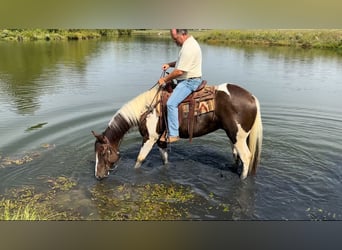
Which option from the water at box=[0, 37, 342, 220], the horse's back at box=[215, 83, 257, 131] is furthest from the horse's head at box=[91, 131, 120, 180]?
the horse's back at box=[215, 83, 257, 131]

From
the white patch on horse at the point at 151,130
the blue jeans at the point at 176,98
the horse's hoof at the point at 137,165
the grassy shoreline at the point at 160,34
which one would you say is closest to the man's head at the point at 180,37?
the grassy shoreline at the point at 160,34

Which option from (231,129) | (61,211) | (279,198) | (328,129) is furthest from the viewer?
(328,129)

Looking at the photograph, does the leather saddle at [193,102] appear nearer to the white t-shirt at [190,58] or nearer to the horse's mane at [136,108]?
the horse's mane at [136,108]

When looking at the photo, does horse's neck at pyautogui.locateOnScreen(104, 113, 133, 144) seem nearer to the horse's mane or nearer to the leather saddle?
the horse's mane

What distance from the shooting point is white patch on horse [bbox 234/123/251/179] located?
5191 millimetres

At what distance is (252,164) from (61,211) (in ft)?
10.1

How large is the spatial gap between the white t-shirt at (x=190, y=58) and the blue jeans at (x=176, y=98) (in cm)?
17

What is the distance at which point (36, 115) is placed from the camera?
28.1 ft

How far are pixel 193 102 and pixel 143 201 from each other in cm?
172

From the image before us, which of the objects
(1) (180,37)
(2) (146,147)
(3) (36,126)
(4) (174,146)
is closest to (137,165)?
(2) (146,147)

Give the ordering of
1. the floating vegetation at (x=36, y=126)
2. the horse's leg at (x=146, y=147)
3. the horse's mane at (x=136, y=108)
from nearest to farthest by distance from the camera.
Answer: the horse's mane at (x=136, y=108) < the horse's leg at (x=146, y=147) < the floating vegetation at (x=36, y=126)

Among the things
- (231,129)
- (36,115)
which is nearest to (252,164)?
(231,129)

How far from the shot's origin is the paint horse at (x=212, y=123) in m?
5.08
